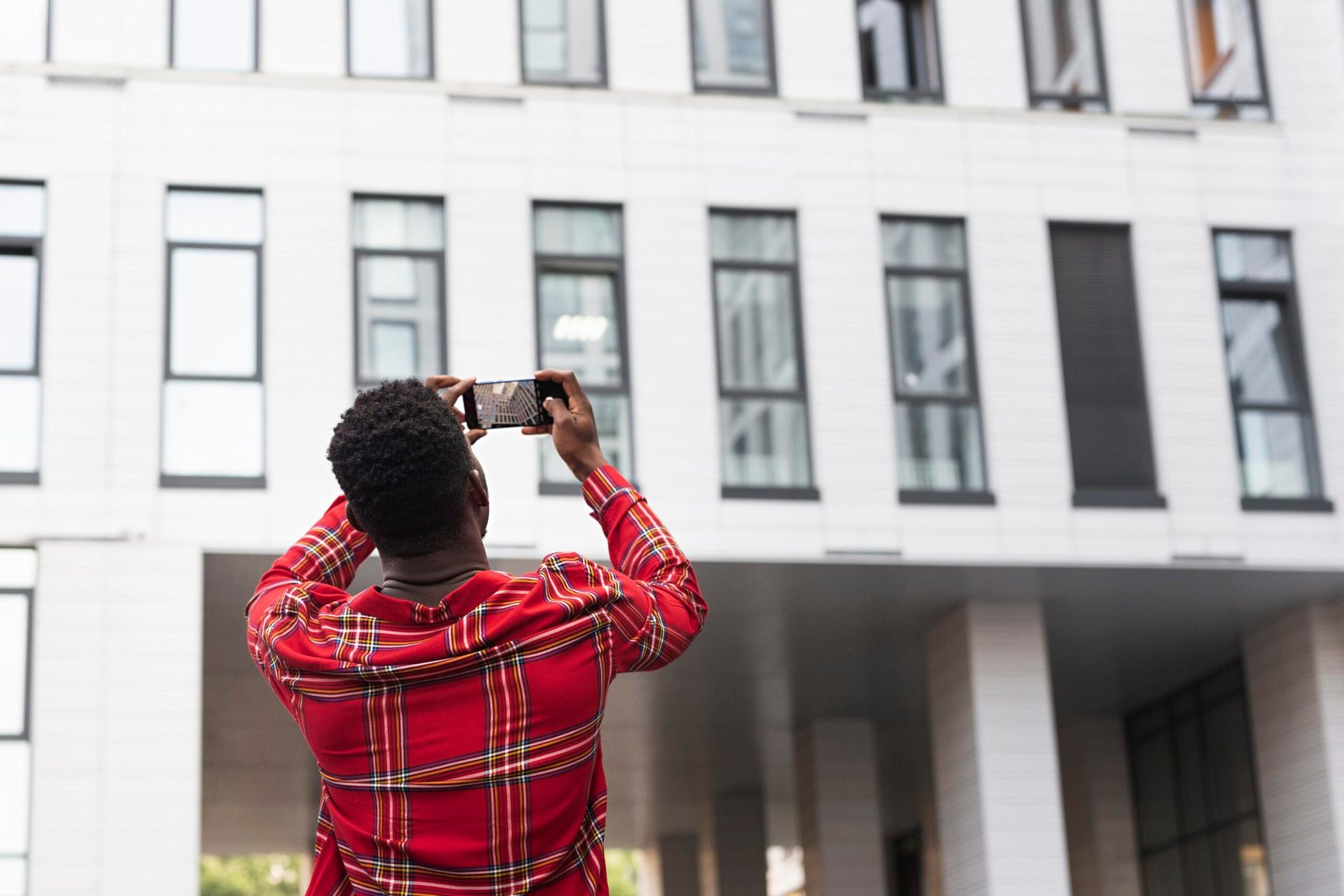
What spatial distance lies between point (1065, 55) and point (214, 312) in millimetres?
8598

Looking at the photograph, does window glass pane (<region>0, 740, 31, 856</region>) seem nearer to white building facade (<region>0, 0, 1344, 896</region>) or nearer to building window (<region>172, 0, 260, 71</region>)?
white building facade (<region>0, 0, 1344, 896</region>)

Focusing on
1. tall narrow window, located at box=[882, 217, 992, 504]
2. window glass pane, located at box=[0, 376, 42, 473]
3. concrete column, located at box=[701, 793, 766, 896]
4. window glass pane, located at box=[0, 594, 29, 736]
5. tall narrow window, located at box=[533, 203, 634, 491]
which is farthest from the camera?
concrete column, located at box=[701, 793, 766, 896]

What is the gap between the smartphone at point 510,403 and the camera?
10.6 ft

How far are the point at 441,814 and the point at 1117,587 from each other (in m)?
16.5

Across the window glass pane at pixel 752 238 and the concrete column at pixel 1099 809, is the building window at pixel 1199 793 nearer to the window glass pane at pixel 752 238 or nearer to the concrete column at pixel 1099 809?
the concrete column at pixel 1099 809

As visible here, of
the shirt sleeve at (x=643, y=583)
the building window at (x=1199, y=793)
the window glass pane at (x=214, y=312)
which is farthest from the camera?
the building window at (x=1199, y=793)

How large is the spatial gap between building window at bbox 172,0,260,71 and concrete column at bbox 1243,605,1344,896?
11.3m

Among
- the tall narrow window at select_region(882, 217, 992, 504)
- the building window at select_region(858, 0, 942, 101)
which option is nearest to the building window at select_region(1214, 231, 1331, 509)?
the tall narrow window at select_region(882, 217, 992, 504)

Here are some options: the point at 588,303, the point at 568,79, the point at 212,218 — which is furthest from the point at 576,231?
the point at 212,218

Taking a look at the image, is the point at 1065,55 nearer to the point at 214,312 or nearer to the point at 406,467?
the point at 214,312

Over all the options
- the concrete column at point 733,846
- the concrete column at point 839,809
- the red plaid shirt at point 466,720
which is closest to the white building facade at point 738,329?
the concrete column at point 839,809

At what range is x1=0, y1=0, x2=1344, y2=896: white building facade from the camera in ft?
54.1

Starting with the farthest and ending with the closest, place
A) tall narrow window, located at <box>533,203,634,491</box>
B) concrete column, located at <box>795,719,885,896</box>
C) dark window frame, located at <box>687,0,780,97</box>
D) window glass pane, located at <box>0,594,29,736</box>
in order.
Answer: concrete column, located at <box>795,719,885,896</box> → dark window frame, located at <box>687,0,780,97</box> → tall narrow window, located at <box>533,203,634,491</box> → window glass pane, located at <box>0,594,29,736</box>

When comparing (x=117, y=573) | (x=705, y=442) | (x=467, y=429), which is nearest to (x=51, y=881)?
(x=117, y=573)
